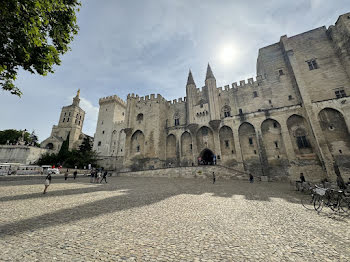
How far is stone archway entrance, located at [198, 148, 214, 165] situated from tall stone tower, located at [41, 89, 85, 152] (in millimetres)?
37013

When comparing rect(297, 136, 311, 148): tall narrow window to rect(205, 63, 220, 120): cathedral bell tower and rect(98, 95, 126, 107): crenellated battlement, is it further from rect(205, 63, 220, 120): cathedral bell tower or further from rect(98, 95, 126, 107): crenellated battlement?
rect(98, 95, 126, 107): crenellated battlement

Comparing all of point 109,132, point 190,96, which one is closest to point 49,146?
point 109,132

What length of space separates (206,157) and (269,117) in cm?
1096

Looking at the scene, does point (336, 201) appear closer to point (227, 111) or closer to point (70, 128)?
point (227, 111)

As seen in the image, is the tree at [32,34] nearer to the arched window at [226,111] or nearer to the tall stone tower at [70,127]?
the arched window at [226,111]

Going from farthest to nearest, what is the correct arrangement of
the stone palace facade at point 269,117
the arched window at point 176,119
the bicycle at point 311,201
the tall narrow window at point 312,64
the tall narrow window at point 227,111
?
the arched window at point 176,119, the tall narrow window at point 227,111, the tall narrow window at point 312,64, the stone palace facade at point 269,117, the bicycle at point 311,201

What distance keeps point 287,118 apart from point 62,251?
23.7m

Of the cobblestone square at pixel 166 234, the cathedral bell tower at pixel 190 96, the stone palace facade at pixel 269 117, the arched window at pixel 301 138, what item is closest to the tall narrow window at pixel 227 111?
the stone palace facade at pixel 269 117

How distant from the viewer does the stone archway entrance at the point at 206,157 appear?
870 inches

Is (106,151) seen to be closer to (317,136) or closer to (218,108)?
(218,108)

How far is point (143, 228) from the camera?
13.1 feet

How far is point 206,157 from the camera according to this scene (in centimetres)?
2398

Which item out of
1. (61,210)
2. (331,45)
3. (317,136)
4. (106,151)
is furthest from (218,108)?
(106,151)

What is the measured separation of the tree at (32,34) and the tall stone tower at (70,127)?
1567 inches
